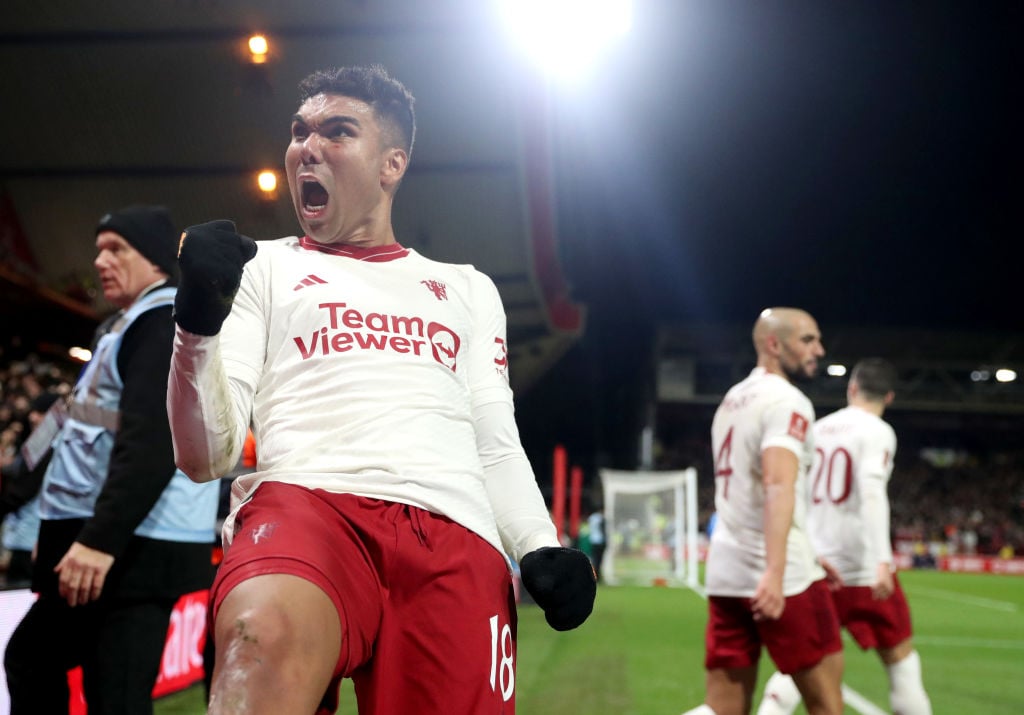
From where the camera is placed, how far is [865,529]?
4949mm

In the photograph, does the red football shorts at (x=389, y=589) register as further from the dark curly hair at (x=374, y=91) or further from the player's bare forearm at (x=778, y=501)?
the player's bare forearm at (x=778, y=501)

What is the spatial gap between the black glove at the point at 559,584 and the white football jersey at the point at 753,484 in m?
2.14

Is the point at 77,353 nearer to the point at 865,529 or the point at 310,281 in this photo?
the point at 865,529

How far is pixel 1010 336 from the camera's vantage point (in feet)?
130

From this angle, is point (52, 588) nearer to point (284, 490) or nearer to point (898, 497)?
point (284, 490)

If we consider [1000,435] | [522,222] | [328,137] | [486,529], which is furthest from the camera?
[1000,435]

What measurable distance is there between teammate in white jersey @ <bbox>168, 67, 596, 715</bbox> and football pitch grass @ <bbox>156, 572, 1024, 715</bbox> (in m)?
4.34

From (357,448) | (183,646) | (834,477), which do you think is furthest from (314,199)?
(183,646)

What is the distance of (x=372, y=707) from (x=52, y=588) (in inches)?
59.6

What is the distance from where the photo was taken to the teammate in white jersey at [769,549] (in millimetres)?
3682

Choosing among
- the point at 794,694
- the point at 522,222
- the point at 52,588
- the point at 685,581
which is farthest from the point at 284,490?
the point at 685,581

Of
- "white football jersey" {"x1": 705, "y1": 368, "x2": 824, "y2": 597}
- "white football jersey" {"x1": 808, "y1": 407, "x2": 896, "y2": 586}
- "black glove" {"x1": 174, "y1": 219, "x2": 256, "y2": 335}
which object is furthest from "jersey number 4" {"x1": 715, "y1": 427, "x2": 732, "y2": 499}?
"black glove" {"x1": 174, "y1": 219, "x2": 256, "y2": 335}

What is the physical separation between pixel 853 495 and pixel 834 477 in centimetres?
13

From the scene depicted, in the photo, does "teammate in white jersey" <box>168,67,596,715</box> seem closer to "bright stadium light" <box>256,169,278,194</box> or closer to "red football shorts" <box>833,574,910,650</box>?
"bright stadium light" <box>256,169,278,194</box>
